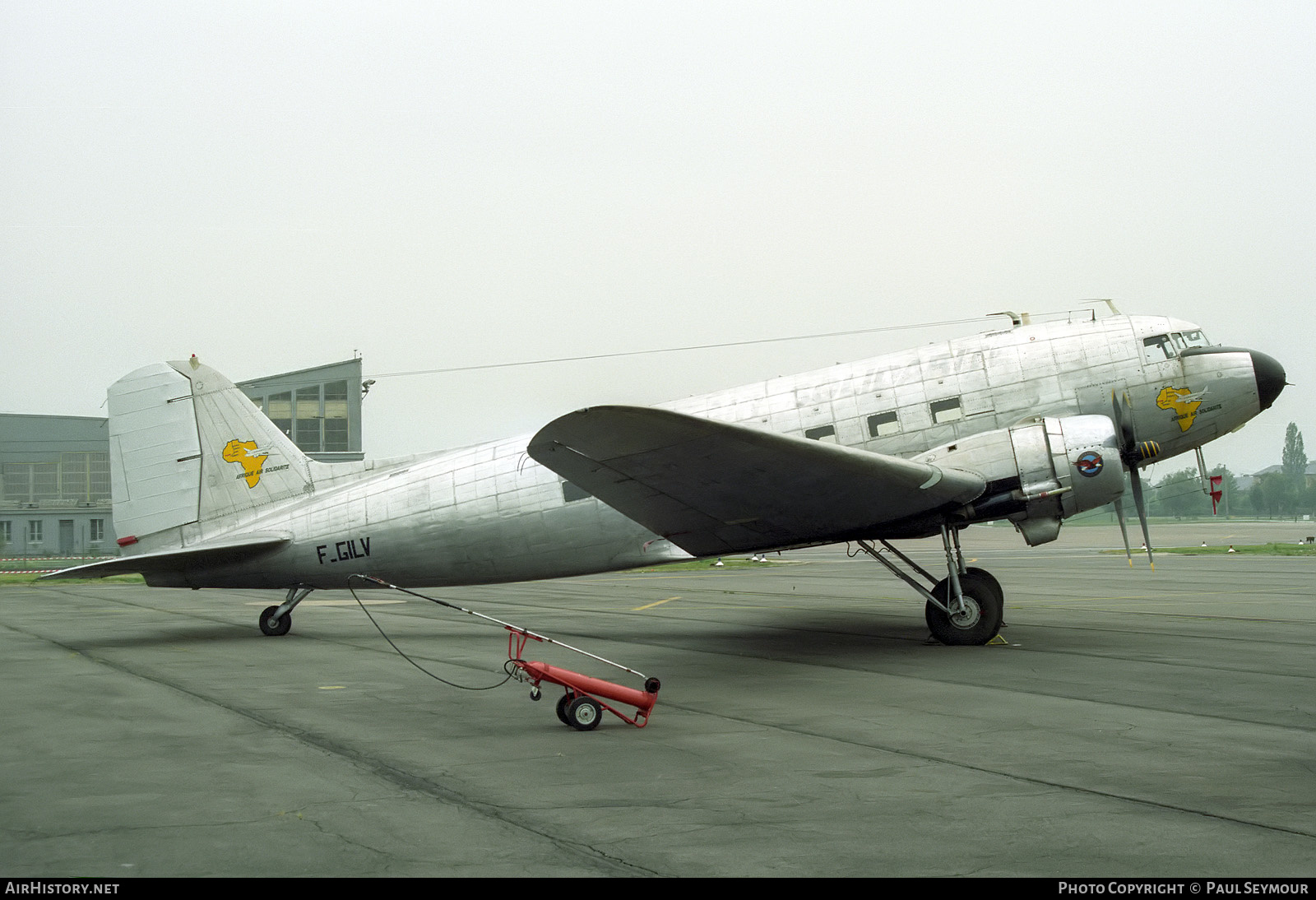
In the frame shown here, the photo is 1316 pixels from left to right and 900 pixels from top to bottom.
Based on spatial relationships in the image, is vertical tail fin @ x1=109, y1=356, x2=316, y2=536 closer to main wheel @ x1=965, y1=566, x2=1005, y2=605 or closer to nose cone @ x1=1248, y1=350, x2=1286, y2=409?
main wheel @ x1=965, y1=566, x2=1005, y2=605

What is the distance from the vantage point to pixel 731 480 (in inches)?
461

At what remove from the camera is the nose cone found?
547 inches

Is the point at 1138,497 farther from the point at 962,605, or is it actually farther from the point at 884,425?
the point at 884,425

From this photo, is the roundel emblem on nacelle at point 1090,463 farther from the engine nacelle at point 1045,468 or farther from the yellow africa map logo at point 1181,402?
the yellow africa map logo at point 1181,402

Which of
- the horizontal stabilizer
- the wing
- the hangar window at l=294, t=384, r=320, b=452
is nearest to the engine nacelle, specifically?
the wing

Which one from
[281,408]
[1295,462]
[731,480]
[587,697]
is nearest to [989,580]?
[731,480]

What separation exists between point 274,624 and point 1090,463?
1269 cm

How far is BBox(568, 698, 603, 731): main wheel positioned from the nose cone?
10.5 m

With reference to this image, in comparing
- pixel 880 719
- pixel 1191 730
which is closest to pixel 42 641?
pixel 880 719

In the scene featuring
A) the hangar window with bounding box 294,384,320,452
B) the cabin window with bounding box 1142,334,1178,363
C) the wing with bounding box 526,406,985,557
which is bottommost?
the wing with bounding box 526,406,985,557

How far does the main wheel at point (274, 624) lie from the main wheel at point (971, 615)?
1027 cm
